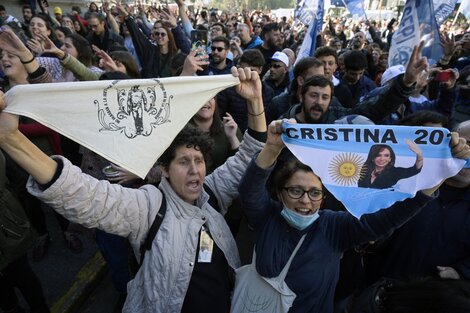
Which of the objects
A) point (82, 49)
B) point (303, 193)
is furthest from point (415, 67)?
point (82, 49)

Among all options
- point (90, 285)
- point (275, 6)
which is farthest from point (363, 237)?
point (275, 6)

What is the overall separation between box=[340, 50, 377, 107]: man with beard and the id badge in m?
3.41

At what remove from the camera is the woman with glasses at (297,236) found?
166 cm

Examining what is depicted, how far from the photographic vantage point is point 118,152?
1.44 meters

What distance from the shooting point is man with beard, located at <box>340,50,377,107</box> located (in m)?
4.42

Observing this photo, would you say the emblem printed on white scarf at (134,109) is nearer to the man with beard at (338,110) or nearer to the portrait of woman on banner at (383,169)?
the portrait of woman on banner at (383,169)

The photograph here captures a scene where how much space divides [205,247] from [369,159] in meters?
0.99

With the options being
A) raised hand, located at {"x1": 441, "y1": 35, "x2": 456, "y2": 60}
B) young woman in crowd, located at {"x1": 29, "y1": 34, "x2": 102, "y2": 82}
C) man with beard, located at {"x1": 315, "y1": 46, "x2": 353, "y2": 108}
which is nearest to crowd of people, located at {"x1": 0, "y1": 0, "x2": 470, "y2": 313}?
young woman in crowd, located at {"x1": 29, "y1": 34, "x2": 102, "y2": 82}

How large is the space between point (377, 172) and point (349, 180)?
0.49 ft

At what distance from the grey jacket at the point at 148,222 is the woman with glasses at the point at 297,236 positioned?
0.76 feet

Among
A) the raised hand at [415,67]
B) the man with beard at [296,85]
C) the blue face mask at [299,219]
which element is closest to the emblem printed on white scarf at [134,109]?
the blue face mask at [299,219]

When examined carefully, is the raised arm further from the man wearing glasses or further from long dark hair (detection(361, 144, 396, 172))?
the man wearing glasses

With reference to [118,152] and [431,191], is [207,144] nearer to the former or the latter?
[118,152]

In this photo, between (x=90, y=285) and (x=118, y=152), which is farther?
(x=90, y=285)
